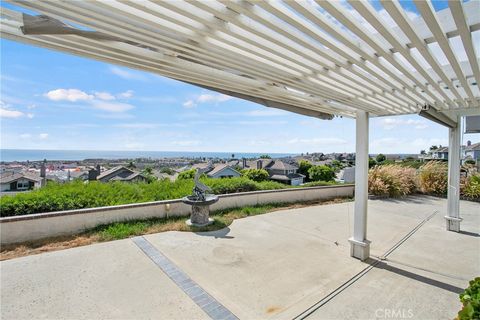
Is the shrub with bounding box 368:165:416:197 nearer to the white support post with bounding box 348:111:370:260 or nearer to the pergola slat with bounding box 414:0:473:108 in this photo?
the white support post with bounding box 348:111:370:260

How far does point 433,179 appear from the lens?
10016 millimetres

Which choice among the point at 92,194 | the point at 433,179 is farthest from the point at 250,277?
the point at 433,179

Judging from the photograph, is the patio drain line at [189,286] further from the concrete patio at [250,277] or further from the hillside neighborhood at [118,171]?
the hillside neighborhood at [118,171]

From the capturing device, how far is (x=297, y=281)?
3.34 m

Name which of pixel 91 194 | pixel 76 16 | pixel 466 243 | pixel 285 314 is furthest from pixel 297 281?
pixel 91 194

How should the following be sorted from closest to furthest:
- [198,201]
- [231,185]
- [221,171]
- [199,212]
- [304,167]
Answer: [198,201] → [199,212] → [231,185] → [221,171] → [304,167]

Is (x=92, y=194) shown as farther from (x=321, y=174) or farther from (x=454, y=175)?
(x=321, y=174)

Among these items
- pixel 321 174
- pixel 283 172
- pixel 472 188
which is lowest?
pixel 283 172

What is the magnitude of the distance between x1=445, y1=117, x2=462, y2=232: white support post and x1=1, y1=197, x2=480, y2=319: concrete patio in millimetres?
288

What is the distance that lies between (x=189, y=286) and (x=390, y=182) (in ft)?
29.4

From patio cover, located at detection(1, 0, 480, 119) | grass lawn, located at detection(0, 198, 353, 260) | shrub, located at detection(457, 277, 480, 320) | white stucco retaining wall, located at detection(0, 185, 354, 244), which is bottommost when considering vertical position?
grass lawn, located at detection(0, 198, 353, 260)

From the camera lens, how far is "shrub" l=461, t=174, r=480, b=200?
28.4ft

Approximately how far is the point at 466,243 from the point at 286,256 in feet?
12.2

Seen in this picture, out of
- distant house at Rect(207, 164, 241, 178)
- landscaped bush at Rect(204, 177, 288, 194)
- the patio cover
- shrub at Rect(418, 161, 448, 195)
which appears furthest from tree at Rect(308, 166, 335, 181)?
the patio cover
